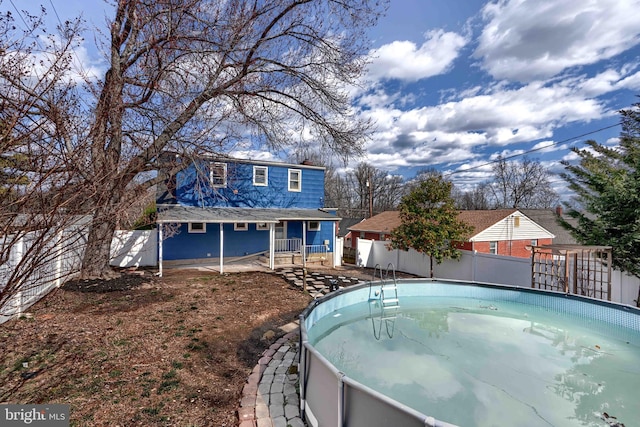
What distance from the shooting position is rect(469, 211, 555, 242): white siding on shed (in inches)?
757

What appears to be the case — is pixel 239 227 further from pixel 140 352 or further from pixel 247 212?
pixel 140 352

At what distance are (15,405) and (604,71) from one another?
19.6 m

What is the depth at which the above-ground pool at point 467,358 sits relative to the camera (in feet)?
10.0

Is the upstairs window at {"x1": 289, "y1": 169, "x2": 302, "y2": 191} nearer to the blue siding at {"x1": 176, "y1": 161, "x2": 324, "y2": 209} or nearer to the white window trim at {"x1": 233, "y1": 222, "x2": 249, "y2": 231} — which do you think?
the blue siding at {"x1": 176, "y1": 161, "x2": 324, "y2": 209}

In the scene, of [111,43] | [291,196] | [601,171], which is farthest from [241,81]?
[601,171]

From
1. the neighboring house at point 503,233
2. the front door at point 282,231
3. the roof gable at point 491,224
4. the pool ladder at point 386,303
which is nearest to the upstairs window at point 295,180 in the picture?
the front door at point 282,231

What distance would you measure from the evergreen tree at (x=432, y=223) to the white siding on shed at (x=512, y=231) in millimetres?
7728

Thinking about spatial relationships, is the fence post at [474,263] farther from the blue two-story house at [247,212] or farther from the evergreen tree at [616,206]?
the blue two-story house at [247,212]

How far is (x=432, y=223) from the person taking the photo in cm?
1183

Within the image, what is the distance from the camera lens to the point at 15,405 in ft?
10.1

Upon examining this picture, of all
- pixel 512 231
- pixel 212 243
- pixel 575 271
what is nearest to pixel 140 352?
pixel 212 243

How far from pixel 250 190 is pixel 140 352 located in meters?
11.4

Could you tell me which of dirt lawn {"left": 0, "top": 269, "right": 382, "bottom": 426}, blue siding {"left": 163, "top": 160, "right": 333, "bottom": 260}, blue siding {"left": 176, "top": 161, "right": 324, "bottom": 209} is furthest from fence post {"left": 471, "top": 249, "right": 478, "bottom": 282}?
blue siding {"left": 176, "top": 161, "right": 324, "bottom": 209}

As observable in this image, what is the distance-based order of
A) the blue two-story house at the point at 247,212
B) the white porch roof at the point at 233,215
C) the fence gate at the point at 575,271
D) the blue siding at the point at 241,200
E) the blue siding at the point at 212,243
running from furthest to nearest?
the blue siding at the point at 241,200, the blue siding at the point at 212,243, the blue two-story house at the point at 247,212, the white porch roof at the point at 233,215, the fence gate at the point at 575,271
